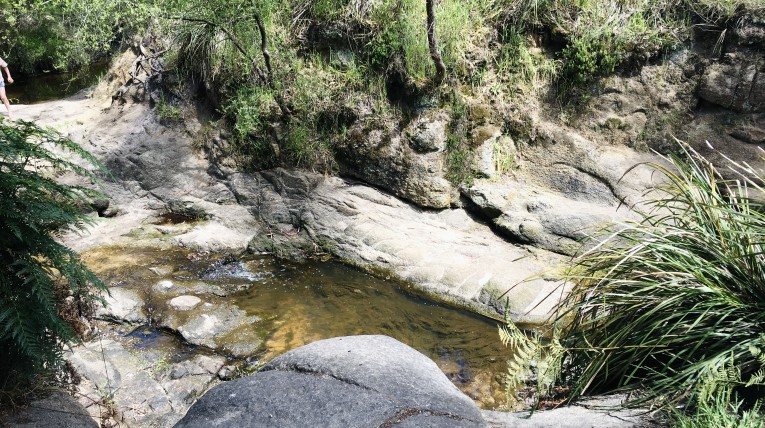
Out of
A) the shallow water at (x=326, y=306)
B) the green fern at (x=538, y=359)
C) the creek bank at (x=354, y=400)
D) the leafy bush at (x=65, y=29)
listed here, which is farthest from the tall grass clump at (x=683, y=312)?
the leafy bush at (x=65, y=29)

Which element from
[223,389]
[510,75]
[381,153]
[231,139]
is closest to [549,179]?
[510,75]

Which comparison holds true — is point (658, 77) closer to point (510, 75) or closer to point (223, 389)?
point (510, 75)

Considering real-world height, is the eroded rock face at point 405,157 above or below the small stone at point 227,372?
above

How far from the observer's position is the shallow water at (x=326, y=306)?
4922 mm

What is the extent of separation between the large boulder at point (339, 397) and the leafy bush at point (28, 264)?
0.89m

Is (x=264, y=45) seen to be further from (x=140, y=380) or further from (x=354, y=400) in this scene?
(x=354, y=400)

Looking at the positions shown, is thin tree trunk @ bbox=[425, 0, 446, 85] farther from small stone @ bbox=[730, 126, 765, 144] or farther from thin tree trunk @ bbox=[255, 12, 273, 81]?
small stone @ bbox=[730, 126, 765, 144]

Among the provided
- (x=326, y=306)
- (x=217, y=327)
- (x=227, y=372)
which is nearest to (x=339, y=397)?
(x=227, y=372)

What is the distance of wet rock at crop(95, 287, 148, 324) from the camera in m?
5.25

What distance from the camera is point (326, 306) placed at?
18.6 ft

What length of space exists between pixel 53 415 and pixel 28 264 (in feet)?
2.96

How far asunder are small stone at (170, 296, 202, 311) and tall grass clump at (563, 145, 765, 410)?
3610 mm

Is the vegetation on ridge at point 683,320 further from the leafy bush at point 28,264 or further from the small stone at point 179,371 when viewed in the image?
the small stone at point 179,371

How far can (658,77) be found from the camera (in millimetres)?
7309
